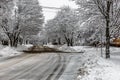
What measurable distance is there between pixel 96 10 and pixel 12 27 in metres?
29.2

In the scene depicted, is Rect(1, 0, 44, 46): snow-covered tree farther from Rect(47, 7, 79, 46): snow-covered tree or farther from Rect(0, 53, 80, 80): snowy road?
Rect(0, 53, 80, 80): snowy road

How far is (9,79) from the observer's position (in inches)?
507

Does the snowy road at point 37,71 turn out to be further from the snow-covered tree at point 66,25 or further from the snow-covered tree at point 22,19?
the snow-covered tree at point 66,25

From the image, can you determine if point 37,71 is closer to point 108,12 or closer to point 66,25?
point 108,12

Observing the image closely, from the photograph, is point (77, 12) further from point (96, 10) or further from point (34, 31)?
point (34, 31)

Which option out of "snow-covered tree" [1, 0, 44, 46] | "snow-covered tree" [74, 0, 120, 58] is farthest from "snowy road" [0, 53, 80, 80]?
"snow-covered tree" [1, 0, 44, 46]

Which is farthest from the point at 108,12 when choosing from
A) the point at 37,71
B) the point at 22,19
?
the point at 22,19

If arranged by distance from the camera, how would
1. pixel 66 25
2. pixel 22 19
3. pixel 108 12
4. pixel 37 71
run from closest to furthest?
pixel 37 71
pixel 108 12
pixel 22 19
pixel 66 25

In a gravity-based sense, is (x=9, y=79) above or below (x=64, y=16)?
below

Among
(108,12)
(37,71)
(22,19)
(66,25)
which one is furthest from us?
(66,25)

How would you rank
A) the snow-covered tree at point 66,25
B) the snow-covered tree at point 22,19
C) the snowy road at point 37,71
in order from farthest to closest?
the snow-covered tree at point 66,25 → the snow-covered tree at point 22,19 → the snowy road at point 37,71

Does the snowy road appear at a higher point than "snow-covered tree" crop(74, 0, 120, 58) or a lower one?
lower

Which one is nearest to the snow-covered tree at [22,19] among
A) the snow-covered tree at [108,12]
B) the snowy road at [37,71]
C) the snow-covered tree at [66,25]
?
the snow-covered tree at [66,25]

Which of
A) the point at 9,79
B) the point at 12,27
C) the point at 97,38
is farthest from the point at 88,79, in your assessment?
the point at 12,27
